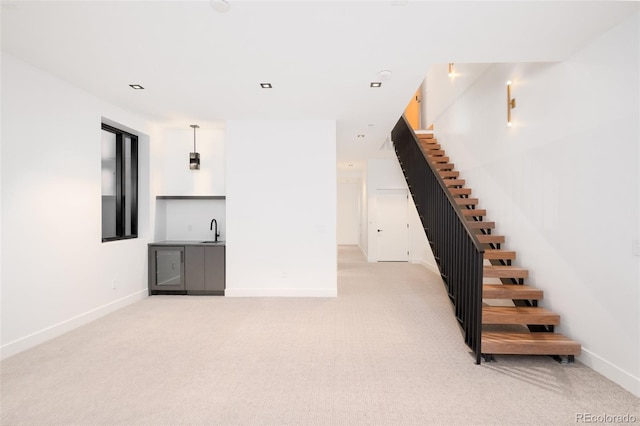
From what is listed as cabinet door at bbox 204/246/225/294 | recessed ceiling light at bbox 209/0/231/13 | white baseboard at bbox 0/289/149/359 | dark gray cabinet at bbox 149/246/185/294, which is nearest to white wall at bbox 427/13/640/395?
recessed ceiling light at bbox 209/0/231/13

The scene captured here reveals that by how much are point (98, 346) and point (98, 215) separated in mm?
1775

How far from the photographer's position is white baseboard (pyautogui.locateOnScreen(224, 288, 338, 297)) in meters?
5.37

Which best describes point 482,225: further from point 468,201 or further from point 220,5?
point 220,5

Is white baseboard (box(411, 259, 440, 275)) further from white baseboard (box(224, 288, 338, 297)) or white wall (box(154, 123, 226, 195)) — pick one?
white wall (box(154, 123, 226, 195))

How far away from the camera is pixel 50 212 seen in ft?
11.9

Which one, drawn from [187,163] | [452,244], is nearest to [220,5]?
[452,244]

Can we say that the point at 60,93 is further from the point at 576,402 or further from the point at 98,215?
the point at 576,402

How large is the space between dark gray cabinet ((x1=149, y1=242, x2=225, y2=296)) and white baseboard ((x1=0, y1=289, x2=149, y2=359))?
0.55m

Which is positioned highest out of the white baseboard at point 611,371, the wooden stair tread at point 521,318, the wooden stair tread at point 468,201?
the wooden stair tread at point 468,201

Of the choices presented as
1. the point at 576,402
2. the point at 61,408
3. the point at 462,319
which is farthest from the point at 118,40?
the point at 576,402

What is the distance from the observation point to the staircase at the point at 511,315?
299cm

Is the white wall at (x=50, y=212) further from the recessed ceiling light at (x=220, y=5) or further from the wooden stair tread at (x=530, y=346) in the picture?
the wooden stair tread at (x=530, y=346)

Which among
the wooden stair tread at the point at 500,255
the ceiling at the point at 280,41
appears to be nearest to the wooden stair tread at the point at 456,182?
the wooden stair tread at the point at 500,255

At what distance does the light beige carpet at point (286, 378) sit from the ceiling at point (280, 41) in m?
2.88
